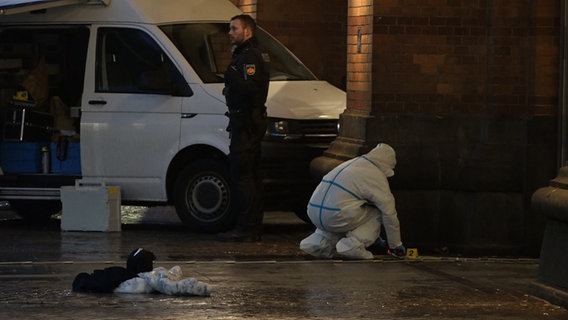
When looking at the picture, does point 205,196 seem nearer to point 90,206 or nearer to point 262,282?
point 90,206

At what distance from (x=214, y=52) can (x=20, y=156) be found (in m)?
2.24

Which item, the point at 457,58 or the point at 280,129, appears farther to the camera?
the point at 280,129

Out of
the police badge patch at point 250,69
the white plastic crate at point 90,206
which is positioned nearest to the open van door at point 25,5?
the white plastic crate at point 90,206

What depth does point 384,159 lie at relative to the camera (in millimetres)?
11242

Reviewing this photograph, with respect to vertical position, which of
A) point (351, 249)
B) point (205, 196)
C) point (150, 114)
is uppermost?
point (150, 114)

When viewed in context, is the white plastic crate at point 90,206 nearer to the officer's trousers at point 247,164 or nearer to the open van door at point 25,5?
the officer's trousers at point 247,164

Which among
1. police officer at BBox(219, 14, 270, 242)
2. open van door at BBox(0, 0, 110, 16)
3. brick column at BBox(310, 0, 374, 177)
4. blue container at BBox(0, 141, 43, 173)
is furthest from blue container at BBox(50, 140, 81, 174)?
brick column at BBox(310, 0, 374, 177)

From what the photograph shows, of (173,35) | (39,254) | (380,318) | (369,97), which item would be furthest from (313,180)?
(380,318)

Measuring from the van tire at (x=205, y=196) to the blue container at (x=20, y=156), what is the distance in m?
1.57

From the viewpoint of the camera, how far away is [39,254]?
453 inches

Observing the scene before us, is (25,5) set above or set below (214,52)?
above

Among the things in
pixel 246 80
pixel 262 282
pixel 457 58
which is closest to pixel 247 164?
Result: pixel 246 80

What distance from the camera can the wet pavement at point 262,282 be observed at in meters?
8.73

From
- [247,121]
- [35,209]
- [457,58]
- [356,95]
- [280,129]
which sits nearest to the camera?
[247,121]
